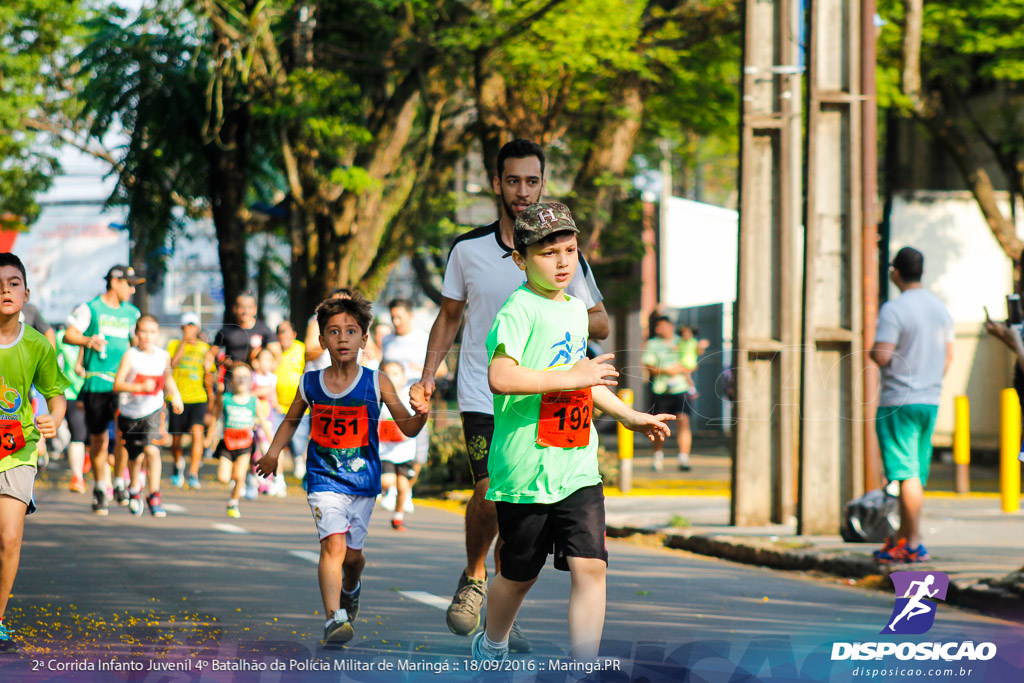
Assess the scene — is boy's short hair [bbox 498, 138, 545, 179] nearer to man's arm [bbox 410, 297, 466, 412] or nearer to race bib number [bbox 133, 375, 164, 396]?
man's arm [bbox 410, 297, 466, 412]

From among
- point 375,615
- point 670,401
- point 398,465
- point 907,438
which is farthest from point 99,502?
point 670,401

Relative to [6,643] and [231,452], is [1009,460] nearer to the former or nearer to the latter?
[231,452]

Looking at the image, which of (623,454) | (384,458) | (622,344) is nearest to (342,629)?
(384,458)

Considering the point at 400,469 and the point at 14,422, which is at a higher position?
the point at 14,422

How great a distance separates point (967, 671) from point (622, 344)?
94.8 ft

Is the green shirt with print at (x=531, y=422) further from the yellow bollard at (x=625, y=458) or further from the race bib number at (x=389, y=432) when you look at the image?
the yellow bollard at (x=625, y=458)

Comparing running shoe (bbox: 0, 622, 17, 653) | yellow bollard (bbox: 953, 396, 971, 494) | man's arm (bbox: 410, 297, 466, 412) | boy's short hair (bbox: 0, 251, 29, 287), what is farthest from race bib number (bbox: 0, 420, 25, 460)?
yellow bollard (bbox: 953, 396, 971, 494)

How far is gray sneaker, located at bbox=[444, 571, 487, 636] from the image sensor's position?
18.6 feet

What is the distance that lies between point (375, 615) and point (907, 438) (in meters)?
3.77

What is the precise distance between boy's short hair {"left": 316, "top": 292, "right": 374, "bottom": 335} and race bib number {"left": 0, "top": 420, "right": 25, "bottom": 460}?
136cm

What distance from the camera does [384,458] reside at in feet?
37.0

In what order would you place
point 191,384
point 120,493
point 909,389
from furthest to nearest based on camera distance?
1. point 191,384
2. point 120,493
3. point 909,389

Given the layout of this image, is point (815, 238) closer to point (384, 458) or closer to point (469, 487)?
point (384, 458)

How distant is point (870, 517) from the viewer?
944 cm
